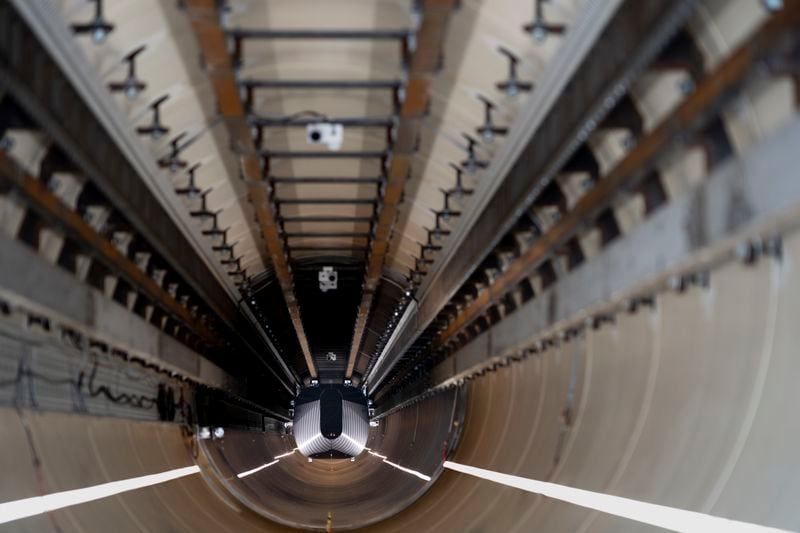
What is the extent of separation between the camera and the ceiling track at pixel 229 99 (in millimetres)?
7184

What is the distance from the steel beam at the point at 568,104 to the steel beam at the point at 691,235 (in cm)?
72

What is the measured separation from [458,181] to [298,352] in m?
25.4

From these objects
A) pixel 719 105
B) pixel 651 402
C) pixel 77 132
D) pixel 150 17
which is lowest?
pixel 651 402

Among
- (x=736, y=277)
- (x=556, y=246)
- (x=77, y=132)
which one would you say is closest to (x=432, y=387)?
(x=556, y=246)

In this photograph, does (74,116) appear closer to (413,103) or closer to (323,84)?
(323,84)

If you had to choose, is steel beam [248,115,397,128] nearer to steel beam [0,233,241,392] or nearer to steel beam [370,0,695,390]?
steel beam [370,0,695,390]

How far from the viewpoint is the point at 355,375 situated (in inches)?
1829

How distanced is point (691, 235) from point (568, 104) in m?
2.40

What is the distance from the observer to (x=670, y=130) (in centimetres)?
614

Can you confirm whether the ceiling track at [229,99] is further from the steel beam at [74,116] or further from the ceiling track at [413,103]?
the ceiling track at [413,103]

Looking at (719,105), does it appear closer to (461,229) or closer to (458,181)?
(458,181)

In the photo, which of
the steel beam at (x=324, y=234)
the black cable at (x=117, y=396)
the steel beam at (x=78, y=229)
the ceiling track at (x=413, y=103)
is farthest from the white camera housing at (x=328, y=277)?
the steel beam at (x=78, y=229)

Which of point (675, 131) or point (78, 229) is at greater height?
point (78, 229)

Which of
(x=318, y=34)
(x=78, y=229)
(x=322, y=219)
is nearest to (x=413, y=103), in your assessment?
(x=318, y=34)
